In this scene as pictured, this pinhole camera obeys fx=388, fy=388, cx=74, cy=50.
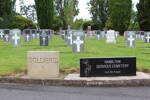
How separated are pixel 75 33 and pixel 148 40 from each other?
1329cm

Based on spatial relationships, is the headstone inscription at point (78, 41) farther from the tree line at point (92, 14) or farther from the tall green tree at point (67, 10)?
the tall green tree at point (67, 10)

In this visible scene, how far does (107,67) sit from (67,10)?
224 ft

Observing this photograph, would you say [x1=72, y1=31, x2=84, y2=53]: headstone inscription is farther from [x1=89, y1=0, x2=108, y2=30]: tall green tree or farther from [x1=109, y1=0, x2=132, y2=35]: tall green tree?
[x1=89, y1=0, x2=108, y2=30]: tall green tree

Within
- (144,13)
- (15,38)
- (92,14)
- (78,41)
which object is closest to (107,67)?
(78,41)

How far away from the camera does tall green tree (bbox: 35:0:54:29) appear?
58.7 m

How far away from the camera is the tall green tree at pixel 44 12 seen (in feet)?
193

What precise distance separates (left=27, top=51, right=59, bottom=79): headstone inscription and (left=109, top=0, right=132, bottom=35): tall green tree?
182 feet

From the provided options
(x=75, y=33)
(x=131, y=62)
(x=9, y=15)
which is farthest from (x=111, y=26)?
(x=131, y=62)

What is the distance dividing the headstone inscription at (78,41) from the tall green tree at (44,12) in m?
39.9

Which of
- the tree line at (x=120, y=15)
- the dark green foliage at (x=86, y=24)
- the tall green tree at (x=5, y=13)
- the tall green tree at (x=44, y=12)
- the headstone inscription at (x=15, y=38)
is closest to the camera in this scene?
the headstone inscription at (x=15, y=38)

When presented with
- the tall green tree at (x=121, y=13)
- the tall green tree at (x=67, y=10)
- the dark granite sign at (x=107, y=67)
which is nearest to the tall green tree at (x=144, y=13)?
the tall green tree at (x=121, y=13)

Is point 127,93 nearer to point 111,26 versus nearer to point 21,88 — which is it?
point 21,88

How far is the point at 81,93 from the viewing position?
938 cm

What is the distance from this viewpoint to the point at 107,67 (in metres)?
11.3
